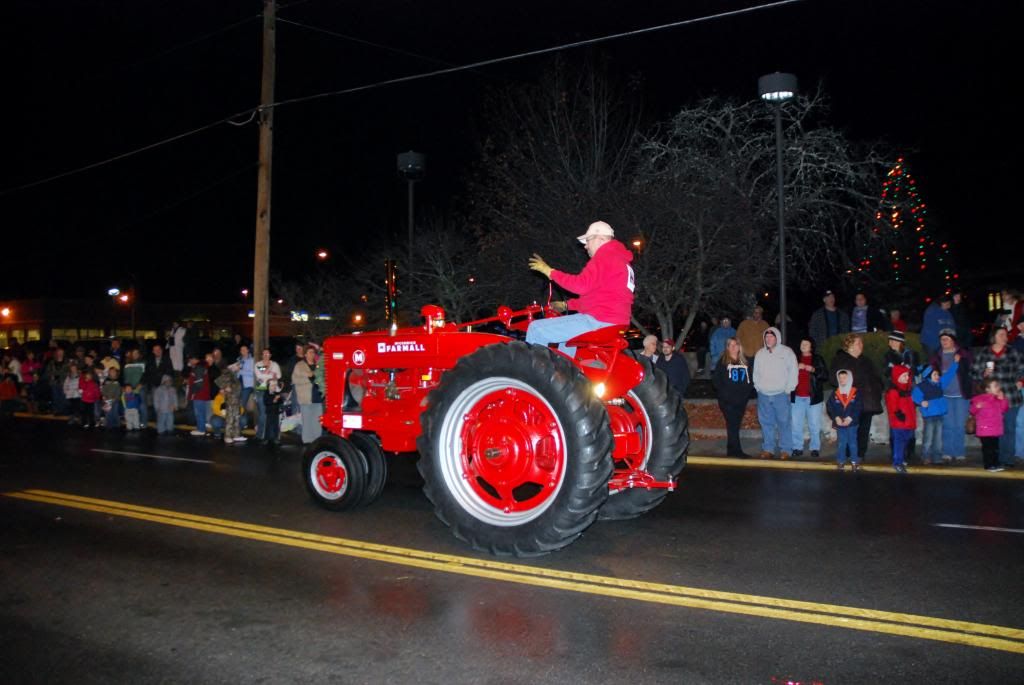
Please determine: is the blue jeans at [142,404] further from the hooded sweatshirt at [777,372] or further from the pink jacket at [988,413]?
the pink jacket at [988,413]

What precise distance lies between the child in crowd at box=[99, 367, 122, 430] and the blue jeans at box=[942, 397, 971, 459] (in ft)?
51.9

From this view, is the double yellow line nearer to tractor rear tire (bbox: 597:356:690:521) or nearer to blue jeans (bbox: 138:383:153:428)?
tractor rear tire (bbox: 597:356:690:521)

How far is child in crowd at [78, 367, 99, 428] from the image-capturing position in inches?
707

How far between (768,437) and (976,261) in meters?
31.6

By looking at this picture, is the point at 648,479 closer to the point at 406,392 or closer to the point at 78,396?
the point at 406,392

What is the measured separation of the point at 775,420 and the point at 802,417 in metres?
0.44

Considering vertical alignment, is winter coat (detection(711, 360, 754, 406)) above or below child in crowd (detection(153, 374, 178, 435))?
above

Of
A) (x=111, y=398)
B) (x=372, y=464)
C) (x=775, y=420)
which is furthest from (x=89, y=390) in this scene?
(x=775, y=420)

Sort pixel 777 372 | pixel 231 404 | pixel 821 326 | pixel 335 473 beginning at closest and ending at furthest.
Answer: pixel 335 473 < pixel 777 372 < pixel 231 404 < pixel 821 326

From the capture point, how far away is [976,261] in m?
37.8

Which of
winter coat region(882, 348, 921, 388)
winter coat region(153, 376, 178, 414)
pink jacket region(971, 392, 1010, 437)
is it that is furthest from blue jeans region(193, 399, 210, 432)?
pink jacket region(971, 392, 1010, 437)

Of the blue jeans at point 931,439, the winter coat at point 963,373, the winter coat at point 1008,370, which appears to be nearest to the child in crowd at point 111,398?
the blue jeans at point 931,439

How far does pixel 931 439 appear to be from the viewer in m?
10.9

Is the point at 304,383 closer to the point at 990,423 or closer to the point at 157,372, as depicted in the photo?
the point at 157,372
